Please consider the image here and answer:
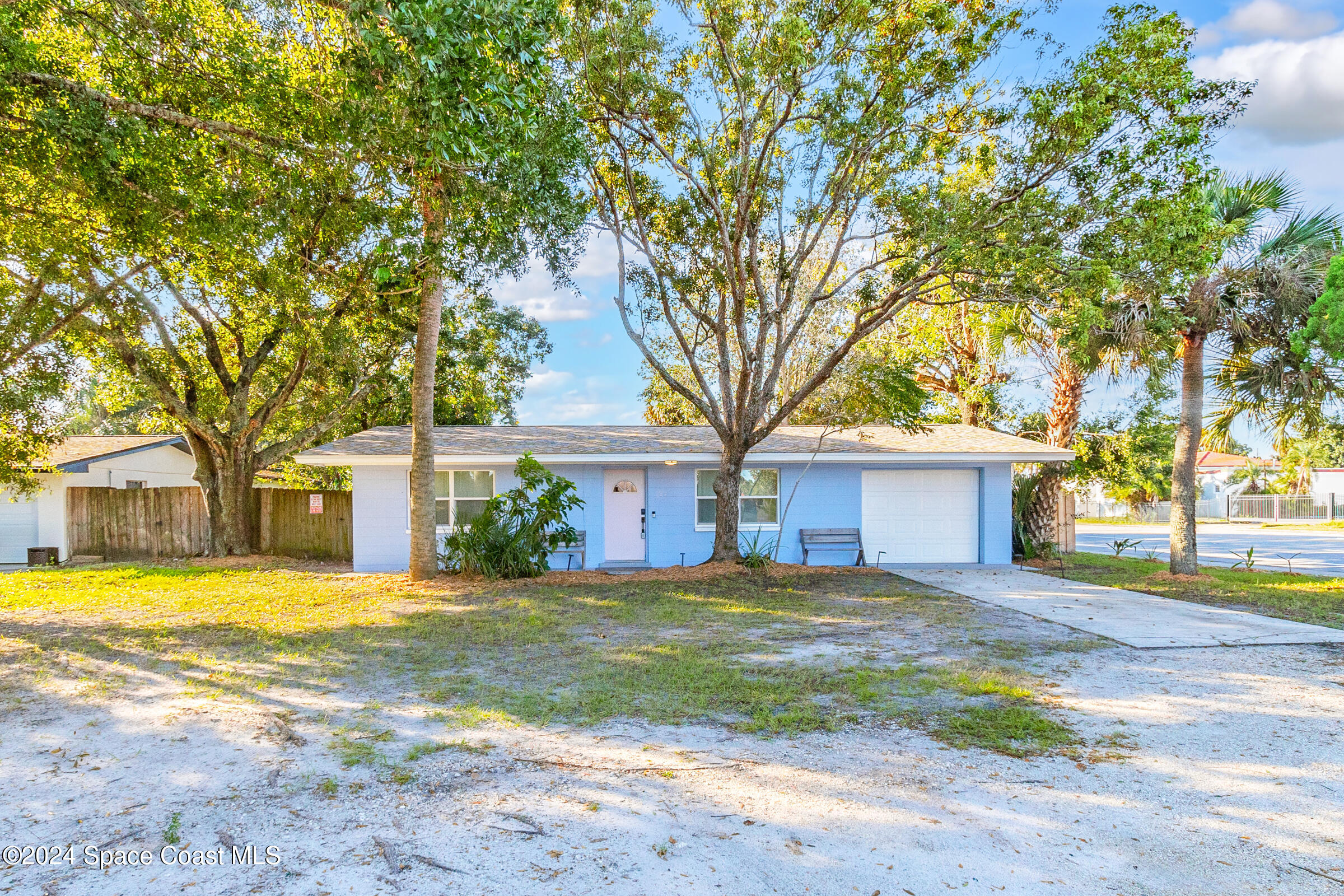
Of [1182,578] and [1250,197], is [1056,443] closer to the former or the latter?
[1182,578]

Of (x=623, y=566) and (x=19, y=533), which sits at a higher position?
(x=19, y=533)

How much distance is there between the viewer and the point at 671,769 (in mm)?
4430

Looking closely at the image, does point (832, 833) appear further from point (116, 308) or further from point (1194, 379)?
point (116, 308)

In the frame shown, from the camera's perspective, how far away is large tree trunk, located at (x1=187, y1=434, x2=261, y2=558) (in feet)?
55.0

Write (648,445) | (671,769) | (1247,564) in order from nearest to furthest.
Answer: (671,769), (648,445), (1247,564)

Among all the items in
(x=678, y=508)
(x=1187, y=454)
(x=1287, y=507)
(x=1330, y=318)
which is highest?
(x=1330, y=318)

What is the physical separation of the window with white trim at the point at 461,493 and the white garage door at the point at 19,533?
10856 mm

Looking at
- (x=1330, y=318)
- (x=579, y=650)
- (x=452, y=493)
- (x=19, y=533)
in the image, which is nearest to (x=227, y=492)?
(x=19, y=533)

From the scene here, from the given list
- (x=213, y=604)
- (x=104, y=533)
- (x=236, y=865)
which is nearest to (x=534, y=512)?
(x=213, y=604)

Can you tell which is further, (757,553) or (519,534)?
(757,553)

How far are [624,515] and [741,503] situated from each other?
2.31 meters

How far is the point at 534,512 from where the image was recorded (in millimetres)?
13039

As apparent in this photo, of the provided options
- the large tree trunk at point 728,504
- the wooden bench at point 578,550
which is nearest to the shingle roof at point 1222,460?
the large tree trunk at point 728,504

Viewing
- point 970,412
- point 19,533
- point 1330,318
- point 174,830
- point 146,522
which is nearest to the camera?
point 174,830
